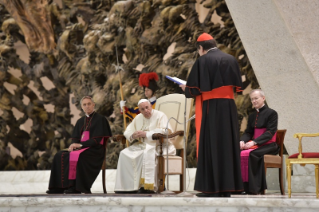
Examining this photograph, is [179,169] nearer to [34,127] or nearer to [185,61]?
[185,61]

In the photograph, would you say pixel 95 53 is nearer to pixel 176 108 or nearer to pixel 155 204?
pixel 176 108

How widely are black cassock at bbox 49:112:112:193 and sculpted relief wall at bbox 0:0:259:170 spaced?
6.20ft

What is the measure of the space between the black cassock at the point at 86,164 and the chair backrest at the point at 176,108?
88 centimetres

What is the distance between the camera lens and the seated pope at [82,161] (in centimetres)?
708

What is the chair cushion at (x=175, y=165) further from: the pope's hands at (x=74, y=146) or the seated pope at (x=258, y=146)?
the pope's hands at (x=74, y=146)

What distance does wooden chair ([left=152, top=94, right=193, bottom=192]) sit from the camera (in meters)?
6.28

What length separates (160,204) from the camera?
15.4 feet

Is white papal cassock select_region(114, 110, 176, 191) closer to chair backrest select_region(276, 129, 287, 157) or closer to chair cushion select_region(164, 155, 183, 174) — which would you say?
chair cushion select_region(164, 155, 183, 174)

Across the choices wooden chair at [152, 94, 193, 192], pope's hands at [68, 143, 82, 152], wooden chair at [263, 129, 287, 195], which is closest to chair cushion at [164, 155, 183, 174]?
wooden chair at [152, 94, 193, 192]

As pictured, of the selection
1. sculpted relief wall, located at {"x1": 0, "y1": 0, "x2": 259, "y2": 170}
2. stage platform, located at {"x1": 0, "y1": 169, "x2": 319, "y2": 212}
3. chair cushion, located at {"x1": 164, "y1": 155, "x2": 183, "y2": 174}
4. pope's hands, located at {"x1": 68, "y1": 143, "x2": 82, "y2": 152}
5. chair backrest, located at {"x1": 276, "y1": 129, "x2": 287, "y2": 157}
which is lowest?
stage platform, located at {"x1": 0, "y1": 169, "x2": 319, "y2": 212}

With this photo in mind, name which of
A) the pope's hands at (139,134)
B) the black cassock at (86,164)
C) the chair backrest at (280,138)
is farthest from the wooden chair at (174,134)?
the chair backrest at (280,138)

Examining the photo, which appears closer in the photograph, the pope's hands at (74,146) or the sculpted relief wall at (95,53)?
the pope's hands at (74,146)

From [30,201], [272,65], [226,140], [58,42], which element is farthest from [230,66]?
[58,42]

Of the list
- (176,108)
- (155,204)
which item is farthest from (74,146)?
(155,204)
